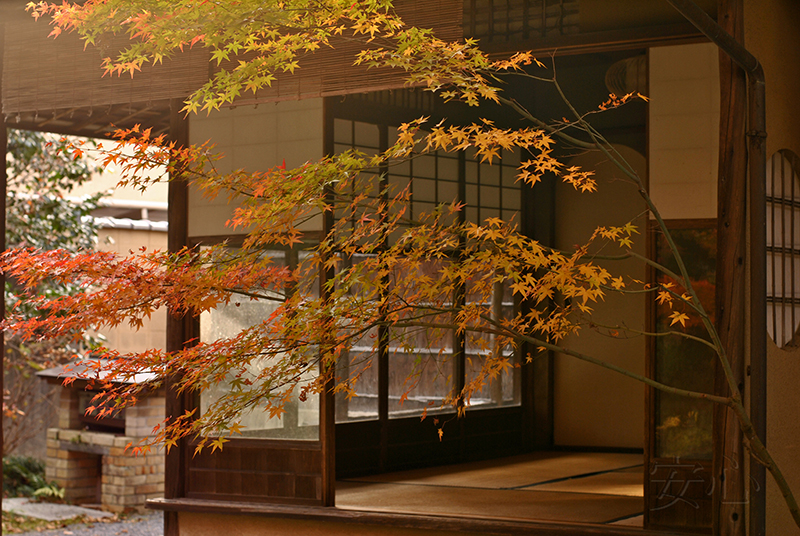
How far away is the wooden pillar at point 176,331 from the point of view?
5.55 m

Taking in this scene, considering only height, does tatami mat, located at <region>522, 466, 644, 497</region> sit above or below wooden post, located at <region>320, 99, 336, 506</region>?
below

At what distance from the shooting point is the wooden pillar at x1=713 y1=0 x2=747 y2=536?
3895 millimetres

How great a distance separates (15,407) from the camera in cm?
880

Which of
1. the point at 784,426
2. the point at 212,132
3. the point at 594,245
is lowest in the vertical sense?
the point at 784,426

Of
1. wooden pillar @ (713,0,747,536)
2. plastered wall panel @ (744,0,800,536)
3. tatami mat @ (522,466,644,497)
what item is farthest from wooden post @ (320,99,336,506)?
plastered wall panel @ (744,0,800,536)

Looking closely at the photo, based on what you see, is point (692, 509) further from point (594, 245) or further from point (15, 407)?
point (15, 407)

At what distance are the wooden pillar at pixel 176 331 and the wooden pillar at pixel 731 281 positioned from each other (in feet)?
10.3

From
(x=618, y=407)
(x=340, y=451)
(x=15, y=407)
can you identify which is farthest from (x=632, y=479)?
(x=15, y=407)

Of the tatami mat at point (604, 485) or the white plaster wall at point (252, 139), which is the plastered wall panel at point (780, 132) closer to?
the tatami mat at point (604, 485)

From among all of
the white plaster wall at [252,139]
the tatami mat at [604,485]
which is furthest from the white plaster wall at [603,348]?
the white plaster wall at [252,139]

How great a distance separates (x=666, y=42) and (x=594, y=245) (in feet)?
10.2

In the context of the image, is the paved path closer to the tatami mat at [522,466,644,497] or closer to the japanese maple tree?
the tatami mat at [522,466,644,497]

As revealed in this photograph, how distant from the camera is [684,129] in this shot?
4.71 meters

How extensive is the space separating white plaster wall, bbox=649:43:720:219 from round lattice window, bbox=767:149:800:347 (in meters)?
0.36
